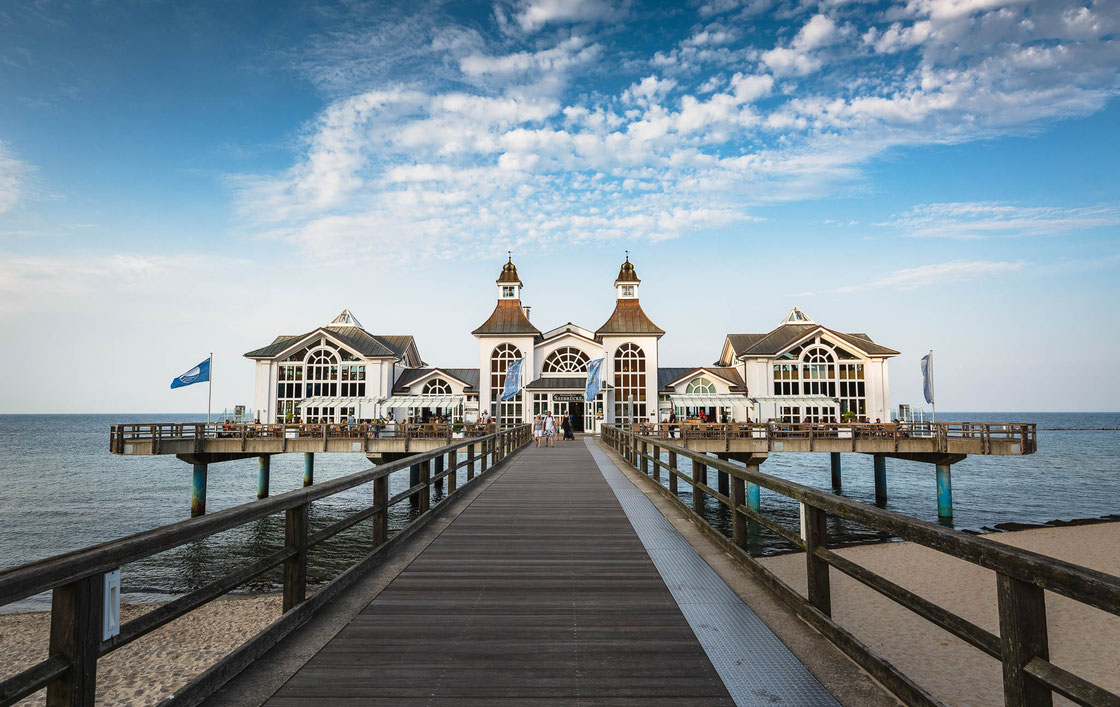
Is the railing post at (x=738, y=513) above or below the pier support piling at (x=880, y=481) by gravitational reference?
above

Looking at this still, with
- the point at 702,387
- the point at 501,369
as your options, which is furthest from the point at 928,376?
the point at 501,369

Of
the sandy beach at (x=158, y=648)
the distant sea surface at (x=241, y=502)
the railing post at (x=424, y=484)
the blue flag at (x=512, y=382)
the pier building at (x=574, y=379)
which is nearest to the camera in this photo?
the railing post at (x=424, y=484)

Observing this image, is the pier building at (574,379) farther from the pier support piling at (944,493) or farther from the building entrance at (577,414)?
the pier support piling at (944,493)

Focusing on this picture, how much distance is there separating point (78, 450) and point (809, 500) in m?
87.7

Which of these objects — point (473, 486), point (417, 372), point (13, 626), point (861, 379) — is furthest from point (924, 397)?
point (13, 626)

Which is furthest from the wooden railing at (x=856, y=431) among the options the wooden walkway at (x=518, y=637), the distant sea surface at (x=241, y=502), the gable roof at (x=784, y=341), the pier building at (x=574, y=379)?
the wooden walkway at (x=518, y=637)

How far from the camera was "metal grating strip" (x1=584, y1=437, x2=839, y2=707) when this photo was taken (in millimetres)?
3293

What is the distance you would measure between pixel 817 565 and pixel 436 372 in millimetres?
38445

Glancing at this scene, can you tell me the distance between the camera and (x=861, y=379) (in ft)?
129

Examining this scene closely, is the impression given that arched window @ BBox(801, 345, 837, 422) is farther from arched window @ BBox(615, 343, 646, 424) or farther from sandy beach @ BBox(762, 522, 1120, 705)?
sandy beach @ BBox(762, 522, 1120, 705)

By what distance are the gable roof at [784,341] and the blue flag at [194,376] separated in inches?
1182

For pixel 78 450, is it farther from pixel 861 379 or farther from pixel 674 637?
pixel 674 637

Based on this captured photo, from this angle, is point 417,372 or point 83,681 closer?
point 83,681

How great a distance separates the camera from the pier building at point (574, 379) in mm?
38812
